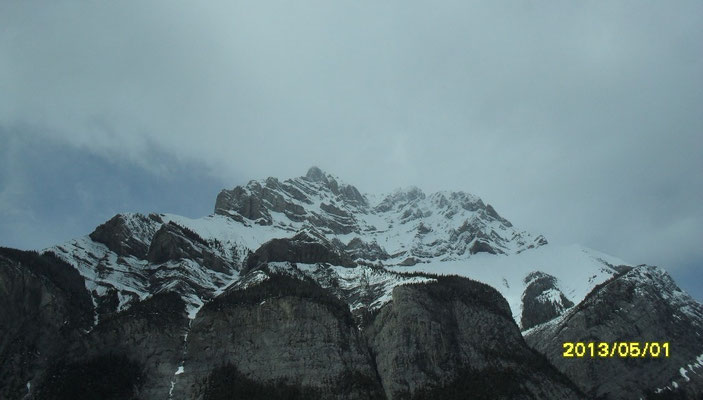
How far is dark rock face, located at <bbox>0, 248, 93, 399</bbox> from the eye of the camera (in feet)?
433

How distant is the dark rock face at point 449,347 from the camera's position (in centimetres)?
14425

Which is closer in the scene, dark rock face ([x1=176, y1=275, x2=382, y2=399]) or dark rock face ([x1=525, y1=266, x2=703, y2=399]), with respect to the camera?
dark rock face ([x1=176, y1=275, x2=382, y2=399])

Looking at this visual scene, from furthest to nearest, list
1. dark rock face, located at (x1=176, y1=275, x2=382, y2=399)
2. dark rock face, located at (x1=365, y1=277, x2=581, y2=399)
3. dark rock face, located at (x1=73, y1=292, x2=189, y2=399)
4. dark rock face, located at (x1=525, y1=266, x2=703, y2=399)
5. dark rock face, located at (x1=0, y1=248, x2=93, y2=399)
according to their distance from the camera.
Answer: dark rock face, located at (x1=525, y1=266, x2=703, y2=399), dark rock face, located at (x1=365, y1=277, x2=581, y2=399), dark rock face, located at (x1=176, y1=275, x2=382, y2=399), dark rock face, located at (x1=73, y1=292, x2=189, y2=399), dark rock face, located at (x1=0, y1=248, x2=93, y2=399)

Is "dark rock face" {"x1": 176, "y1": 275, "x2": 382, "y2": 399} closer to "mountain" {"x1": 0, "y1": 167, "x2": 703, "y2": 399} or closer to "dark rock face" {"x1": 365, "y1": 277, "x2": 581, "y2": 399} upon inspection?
"mountain" {"x1": 0, "y1": 167, "x2": 703, "y2": 399}

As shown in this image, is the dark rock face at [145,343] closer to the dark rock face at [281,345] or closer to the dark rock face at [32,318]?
the dark rock face at [281,345]

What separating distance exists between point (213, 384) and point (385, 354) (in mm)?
43294

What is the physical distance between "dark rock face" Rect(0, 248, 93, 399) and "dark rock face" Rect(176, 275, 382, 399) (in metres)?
29.9

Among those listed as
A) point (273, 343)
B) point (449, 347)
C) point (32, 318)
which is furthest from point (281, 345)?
point (32, 318)

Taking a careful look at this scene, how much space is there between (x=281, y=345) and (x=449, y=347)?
43.6m

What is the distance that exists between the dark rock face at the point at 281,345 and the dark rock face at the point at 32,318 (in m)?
29.9
